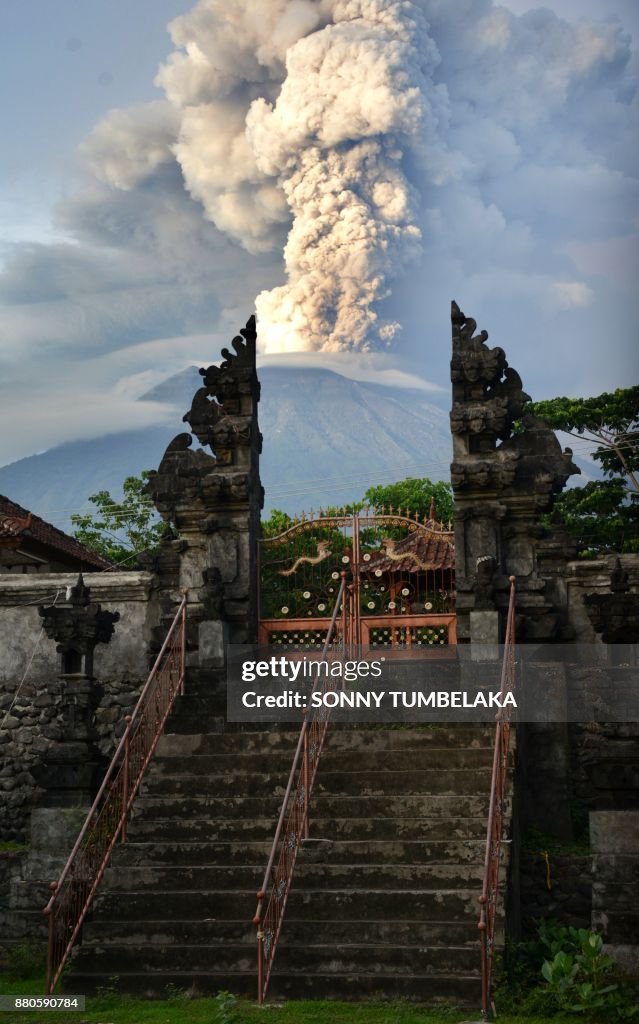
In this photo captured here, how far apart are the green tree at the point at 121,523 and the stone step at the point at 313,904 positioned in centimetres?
2438

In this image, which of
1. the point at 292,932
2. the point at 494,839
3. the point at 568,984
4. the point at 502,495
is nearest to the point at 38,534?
the point at 502,495

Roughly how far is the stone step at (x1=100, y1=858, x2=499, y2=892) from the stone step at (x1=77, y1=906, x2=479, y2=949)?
0.42 metres

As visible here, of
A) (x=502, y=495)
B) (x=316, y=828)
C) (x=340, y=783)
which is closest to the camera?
(x=316, y=828)

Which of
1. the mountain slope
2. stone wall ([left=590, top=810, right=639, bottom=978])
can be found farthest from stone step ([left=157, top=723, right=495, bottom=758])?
the mountain slope

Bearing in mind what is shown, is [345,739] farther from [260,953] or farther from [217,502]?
[217,502]

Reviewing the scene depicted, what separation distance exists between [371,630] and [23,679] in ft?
15.6

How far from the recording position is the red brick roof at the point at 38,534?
22.1 metres

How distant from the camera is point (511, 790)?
11852 mm

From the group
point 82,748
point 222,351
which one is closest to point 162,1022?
point 82,748

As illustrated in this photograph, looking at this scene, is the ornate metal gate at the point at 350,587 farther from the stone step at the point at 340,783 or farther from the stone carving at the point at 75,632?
the stone step at the point at 340,783

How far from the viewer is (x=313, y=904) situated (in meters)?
10.9

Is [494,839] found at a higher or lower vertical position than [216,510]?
lower

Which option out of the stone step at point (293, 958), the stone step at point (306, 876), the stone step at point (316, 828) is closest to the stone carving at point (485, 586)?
the stone step at point (316, 828)

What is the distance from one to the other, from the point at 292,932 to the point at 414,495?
26103mm
